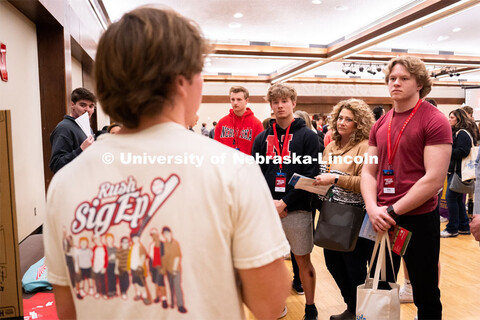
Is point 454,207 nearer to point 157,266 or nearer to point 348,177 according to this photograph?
point 348,177

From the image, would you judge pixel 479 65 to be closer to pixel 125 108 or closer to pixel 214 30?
pixel 214 30

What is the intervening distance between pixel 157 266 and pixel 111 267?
9cm

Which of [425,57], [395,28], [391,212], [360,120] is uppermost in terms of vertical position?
[425,57]

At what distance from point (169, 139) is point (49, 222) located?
1.01ft

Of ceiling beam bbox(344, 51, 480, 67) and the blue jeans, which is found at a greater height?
ceiling beam bbox(344, 51, 480, 67)

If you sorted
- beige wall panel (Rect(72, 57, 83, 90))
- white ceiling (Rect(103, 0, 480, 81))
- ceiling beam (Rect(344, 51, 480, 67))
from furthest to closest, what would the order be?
ceiling beam (Rect(344, 51, 480, 67)) → white ceiling (Rect(103, 0, 480, 81)) → beige wall panel (Rect(72, 57, 83, 90))

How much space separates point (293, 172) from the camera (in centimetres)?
238

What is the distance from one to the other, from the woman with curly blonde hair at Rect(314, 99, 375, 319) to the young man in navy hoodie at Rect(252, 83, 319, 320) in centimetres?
16

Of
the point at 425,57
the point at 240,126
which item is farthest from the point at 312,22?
the point at 240,126

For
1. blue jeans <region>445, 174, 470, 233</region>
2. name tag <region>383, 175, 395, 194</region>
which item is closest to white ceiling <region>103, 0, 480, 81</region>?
blue jeans <region>445, 174, 470, 233</region>

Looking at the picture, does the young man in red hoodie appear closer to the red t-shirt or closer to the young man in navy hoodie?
the young man in navy hoodie

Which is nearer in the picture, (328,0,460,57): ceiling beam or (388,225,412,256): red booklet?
(388,225,412,256): red booklet

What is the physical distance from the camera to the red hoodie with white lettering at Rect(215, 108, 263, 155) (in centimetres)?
344

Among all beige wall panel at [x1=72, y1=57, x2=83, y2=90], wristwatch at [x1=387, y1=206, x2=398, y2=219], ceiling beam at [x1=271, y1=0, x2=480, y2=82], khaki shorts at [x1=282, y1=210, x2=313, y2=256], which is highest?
ceiling beam at [x1=271, y1=0, x2=480, y2=82]
